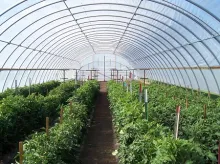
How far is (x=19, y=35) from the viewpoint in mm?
14750

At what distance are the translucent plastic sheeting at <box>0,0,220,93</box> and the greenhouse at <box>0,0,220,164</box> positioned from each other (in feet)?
0.15

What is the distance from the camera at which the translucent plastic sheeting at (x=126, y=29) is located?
454 inches

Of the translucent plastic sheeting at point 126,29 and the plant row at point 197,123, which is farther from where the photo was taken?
the translucent plastic sheeting at point 126,29

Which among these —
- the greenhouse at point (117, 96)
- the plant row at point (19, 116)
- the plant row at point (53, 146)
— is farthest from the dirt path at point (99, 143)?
the plant row at point (19, 116)

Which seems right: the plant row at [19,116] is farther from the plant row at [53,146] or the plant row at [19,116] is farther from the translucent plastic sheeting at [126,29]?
the translucent plastic sheeting at [126,29]

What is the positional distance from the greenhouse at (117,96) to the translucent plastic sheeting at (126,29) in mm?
47

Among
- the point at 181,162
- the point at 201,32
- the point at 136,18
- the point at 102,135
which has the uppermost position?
the point at 136,18

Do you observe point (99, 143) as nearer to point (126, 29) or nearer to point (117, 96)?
point (117, 96)

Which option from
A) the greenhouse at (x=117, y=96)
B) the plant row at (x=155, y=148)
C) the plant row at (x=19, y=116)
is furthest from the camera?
the plant row at (x=19, y=116)

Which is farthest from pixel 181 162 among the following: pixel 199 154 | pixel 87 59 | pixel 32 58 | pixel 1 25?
pixel 87 59

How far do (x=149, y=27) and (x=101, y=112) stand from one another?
4942 mm

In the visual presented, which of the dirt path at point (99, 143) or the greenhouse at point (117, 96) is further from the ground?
the greenhouse at point (117, 96)

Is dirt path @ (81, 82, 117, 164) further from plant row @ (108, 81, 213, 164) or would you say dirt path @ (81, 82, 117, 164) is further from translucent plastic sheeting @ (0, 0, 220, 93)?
translucent plastic sheeting @ (0, 0, 220, 93)

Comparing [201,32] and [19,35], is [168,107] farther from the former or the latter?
[19,35]
